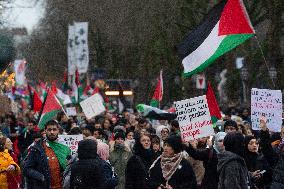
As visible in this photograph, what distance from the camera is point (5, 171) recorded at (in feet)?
39.5

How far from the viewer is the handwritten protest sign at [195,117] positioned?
11.9m

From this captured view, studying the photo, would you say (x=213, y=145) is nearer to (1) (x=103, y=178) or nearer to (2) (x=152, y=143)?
(2) (x=152, y=143)

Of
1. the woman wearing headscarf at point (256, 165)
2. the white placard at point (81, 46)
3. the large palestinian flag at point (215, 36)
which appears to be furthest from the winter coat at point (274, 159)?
the white placard at point (81, 46)

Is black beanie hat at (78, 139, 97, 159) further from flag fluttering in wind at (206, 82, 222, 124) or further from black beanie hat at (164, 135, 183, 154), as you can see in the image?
flag fluttering in wind at (206, 82, 222, 124)

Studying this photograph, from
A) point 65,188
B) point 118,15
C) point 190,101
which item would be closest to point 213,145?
point 190,101

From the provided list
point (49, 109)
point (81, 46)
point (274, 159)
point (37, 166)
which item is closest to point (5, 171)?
point (37, 166)

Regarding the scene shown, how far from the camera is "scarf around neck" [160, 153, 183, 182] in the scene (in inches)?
404

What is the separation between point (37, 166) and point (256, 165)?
9.02ft

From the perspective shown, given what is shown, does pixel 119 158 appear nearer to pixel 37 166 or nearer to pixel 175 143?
pixel 37 166

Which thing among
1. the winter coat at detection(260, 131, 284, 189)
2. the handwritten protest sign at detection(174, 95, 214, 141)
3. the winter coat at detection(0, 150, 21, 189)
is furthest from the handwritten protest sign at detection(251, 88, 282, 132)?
the winter coat at detection(0, 150, 21, 189)

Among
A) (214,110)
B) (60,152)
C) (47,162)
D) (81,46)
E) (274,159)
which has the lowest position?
(274,159)

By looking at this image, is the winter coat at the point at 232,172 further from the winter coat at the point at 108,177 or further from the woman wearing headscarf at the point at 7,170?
the woman wearing headscarf at the point at 7,170

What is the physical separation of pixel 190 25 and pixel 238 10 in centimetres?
2992

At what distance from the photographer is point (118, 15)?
5178cm
